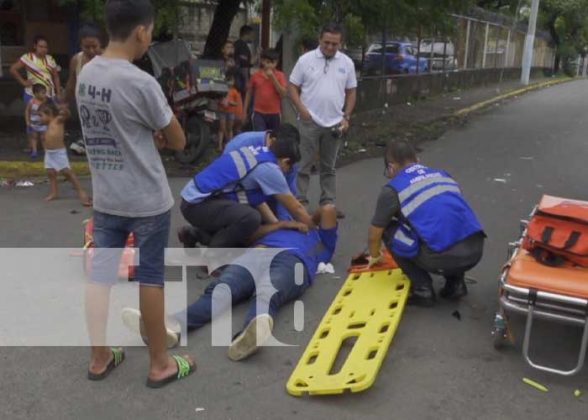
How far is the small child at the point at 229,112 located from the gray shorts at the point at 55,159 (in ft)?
8.38

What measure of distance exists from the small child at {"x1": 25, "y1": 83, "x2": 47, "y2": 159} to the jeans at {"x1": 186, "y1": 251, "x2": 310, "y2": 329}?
179 inches

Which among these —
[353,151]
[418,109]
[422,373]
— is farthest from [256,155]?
[418,109]

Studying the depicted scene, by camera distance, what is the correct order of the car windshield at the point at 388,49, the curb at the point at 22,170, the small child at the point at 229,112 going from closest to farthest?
1. the curb at the point at 22,170
2. the small child at the point at 229,112
3. the car windshield at the point at 388,49

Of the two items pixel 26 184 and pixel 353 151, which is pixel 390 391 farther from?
pixel 353 151

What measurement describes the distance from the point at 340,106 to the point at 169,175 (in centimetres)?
274

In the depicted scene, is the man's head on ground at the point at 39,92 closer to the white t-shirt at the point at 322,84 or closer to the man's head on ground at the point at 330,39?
the white t-shirt at the point at 322,84

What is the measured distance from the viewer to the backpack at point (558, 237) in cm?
358

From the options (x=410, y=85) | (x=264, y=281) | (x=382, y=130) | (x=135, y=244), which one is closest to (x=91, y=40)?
(x=264, y=281)

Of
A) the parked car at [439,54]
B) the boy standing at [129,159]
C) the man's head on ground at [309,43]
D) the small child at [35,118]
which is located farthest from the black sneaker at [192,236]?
the parked car at [439,54]

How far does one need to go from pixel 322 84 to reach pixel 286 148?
1.79m

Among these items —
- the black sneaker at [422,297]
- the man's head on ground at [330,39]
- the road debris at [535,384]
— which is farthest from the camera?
the man's head on ground at [330,39]

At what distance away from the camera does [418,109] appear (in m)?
15.6

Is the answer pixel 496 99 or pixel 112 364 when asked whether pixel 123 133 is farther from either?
pixel 496 99

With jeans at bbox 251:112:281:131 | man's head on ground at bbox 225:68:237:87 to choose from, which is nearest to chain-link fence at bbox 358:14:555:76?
man's head on ground at bbox 225:68:237:87
